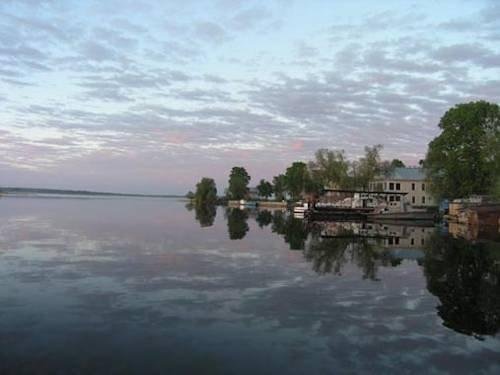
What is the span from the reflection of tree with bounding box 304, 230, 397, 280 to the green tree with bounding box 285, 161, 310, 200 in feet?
314

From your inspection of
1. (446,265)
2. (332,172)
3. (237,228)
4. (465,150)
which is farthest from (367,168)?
(446,265)

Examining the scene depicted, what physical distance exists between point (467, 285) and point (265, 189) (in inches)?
6662

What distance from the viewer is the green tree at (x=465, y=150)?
7031cm

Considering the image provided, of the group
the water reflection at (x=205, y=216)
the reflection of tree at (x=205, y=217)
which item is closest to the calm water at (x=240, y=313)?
the water reflection at (x=205, y=216)

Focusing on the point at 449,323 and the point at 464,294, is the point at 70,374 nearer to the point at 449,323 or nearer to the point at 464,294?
the point at 449,323

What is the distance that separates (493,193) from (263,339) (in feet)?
183

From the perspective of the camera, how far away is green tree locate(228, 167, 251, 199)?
561 feet

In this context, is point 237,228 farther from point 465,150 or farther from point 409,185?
point 409,185

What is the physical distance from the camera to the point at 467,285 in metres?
19.0

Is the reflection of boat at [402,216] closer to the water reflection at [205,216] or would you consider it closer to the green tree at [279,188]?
the water reflection at [205,216]

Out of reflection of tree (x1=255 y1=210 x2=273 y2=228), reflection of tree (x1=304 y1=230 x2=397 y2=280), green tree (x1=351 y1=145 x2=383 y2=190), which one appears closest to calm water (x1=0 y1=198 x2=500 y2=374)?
reflection of tree (x1=304 y1=230 x2=397 y2=280)

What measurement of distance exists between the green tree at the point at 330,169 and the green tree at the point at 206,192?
1983 inches

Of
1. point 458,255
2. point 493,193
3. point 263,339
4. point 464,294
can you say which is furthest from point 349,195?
point 263,339

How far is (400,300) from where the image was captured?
16.0m
